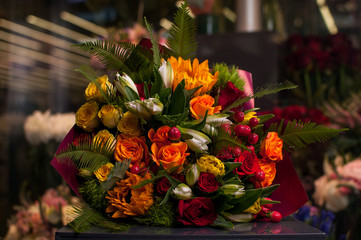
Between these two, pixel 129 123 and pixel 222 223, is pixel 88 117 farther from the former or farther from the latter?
pixel 222 223

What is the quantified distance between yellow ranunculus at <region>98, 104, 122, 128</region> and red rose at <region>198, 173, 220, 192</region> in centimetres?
17

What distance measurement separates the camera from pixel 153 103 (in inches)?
25.5

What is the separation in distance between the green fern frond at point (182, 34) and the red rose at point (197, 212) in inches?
11.0

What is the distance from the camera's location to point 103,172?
68 centimetres

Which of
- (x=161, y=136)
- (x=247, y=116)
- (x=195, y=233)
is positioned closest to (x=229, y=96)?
(x=247, y=116)

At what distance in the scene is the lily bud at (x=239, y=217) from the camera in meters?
0.66

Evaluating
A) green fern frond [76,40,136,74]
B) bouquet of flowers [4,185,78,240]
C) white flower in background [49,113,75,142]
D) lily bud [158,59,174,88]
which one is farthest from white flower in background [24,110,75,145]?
lily bud [158,59,174,88]

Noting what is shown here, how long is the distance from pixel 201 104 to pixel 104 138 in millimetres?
172

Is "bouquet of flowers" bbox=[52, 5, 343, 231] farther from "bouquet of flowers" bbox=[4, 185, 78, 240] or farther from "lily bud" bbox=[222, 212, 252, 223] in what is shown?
"bouquet of flowers" bbox=[4, 185, 78, 240]

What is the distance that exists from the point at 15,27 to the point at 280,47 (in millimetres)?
1426

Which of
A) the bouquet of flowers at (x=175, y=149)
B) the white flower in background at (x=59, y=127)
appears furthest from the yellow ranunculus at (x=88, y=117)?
the white flower in background at (x=59, y=127)

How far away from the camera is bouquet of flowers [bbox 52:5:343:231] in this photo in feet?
2.13

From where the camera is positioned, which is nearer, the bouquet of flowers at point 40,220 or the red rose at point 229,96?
the red rose at point 229,96

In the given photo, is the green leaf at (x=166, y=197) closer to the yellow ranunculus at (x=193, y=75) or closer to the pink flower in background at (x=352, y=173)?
the yellow ranunculus at (x=193, y=75)
